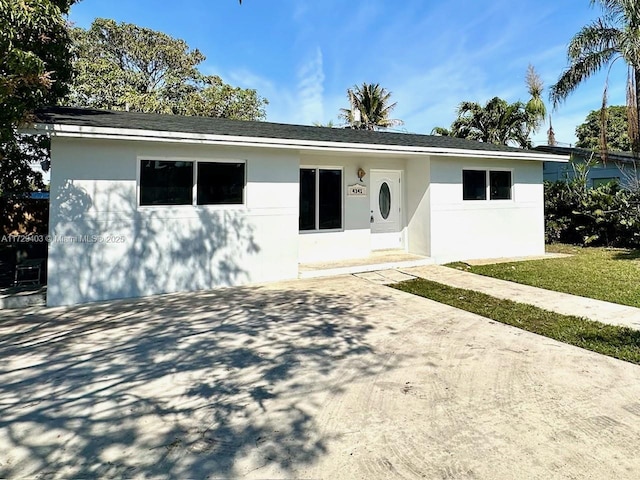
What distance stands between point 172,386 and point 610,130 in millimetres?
40297

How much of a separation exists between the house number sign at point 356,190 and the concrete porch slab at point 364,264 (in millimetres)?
1688

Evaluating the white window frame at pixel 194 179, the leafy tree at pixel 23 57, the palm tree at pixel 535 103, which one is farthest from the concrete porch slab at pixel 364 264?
the palm tree at pixel 535 103

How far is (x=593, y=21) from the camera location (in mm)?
12703

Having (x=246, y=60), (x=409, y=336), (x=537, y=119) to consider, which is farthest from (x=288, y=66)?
(x=409, y=336)

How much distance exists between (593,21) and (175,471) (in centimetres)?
1700

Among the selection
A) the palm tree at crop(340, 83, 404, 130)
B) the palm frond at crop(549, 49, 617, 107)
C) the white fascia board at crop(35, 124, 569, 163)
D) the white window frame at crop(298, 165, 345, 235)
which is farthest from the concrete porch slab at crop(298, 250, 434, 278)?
the palm tree at crop(340, 83, 404, 130)

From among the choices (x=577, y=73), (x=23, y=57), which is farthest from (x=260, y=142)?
(x=577, y=73)

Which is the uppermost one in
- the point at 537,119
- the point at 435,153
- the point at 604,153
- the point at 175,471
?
the point at 537,119

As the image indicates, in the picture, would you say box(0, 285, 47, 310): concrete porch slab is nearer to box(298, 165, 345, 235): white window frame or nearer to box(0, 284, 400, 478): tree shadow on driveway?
box(0, 284, 400, 478): tree shadow on driveway

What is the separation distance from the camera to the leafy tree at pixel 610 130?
1226 inches

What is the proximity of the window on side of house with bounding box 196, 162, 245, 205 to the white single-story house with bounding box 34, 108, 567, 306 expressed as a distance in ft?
0.07

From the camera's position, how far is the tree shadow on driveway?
242cm

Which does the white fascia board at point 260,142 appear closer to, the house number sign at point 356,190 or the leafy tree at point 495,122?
the house number sign at point 356,190

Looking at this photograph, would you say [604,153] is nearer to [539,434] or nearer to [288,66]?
[539,434]
